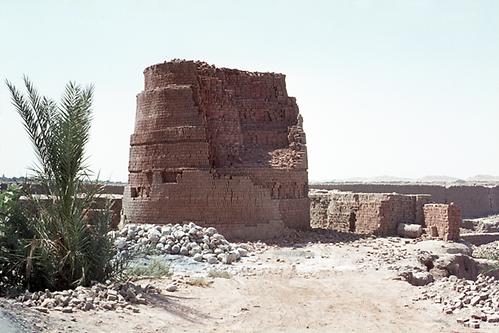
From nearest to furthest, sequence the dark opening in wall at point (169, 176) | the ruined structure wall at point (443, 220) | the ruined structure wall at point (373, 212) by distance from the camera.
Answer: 1. the dark opening in wall at point (169, 176)
2. the ruined structure wall at point (443, 220)
3. the ruined structure wall at point (373, 212)

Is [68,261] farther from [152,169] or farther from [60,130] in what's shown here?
[152,169]

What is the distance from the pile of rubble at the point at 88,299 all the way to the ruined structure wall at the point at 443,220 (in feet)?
39.8

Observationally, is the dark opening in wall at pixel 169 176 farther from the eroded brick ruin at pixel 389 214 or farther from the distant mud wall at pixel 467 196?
the distant mud wall at pixel 467 196

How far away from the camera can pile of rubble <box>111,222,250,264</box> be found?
13.8 meters

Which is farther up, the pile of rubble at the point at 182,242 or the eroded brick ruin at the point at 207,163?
the eroded brick ruin at the point at 207,163

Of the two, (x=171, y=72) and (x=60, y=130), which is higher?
(x=171, y=72)

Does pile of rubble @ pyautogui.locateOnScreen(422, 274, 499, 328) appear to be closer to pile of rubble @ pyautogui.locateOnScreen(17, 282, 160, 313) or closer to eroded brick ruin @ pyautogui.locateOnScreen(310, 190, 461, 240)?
pile of rubble @ pyautogui.locateOnScreen(17, 282, 160, 313)

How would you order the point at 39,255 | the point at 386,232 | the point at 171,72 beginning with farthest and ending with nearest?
1. the point at 386,232
2. the point at 171,72
3. the point at 39,255

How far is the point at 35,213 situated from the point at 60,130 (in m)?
1.54

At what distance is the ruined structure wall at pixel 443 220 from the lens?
715 inches

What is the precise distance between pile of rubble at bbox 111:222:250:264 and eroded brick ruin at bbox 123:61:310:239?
1597 millimetres

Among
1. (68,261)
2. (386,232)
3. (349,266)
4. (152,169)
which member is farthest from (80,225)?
(386,232)

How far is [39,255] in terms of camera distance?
29.2 ft

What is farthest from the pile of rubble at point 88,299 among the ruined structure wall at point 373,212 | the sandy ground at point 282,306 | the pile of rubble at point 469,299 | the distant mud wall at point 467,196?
the distant mud wall at point 467,196
